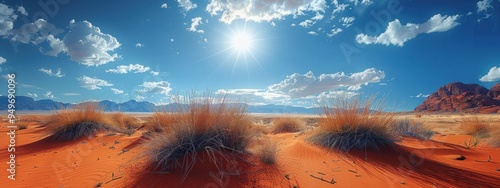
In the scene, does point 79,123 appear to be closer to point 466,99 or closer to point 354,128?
point 354,128

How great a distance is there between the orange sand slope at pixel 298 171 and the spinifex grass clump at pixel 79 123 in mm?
3125

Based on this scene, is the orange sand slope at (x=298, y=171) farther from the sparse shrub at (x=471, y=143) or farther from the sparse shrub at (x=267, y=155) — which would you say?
the sparse shrub at (x=471, y=143)

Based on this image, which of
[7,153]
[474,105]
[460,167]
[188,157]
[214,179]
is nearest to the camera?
[214,179]

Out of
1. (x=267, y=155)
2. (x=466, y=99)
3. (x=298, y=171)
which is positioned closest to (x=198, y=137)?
(x=267, y=155)

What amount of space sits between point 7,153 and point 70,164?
11.1ft

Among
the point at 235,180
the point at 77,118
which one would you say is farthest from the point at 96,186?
the point at 77,118

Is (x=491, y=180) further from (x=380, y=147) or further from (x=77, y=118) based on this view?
(x=77, y=118)

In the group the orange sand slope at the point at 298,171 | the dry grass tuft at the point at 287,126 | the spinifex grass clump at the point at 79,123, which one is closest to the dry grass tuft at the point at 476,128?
the orange sand slope at the point at 298,171

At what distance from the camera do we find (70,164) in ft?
15.7

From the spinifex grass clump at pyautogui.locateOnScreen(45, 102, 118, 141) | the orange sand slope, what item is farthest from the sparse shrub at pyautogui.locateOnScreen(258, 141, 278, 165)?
the spinifex grass clump at pyautogui.locateOnScreen(45, 102, 118, 141)

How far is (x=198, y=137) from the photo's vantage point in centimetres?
397

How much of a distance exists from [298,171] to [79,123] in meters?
8.91

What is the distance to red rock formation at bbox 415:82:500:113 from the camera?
76062 mm

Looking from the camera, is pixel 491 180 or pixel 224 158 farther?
pixel 224 158
